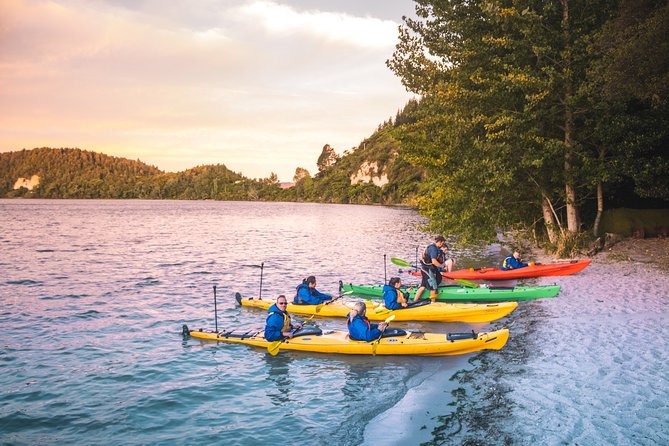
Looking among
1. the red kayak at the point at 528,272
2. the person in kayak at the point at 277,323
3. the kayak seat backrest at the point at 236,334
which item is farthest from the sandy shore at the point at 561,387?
the kayak seat backrest at the point at 236,334

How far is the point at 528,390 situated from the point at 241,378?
671cm

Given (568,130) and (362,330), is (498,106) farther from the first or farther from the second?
(362,330)

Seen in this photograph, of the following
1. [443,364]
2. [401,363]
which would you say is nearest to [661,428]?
[443,364]

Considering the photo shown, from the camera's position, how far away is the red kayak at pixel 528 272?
20.2 metres

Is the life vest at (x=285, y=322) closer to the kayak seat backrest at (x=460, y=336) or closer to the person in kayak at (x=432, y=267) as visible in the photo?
the kayak seat backrest at (x=460, y=336)

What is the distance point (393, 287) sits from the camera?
16.2 meters

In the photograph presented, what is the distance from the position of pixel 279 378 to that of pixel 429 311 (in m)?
6.34

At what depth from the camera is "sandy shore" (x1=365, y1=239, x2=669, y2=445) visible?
25.7 feet

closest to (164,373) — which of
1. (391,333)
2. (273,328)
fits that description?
(273,328)

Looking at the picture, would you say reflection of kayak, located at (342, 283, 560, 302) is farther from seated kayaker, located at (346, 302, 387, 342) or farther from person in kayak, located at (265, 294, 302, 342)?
person in kayak, located at (265, 294, 302, 342)

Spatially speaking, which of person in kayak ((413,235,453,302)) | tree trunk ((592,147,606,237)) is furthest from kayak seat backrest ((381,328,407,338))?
tree trunk ((592,147,606,237))

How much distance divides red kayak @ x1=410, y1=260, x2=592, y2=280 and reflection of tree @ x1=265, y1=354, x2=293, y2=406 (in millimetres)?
11288

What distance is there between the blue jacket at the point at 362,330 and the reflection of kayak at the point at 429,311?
11.1 feet

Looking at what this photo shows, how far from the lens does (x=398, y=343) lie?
12492mm
